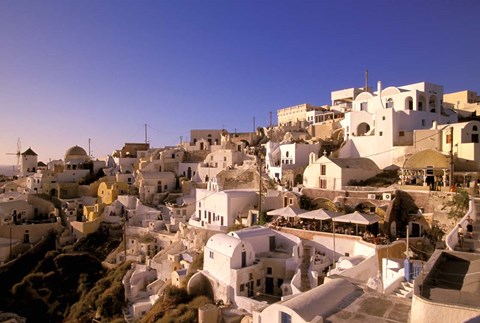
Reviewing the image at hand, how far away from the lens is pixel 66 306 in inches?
1062

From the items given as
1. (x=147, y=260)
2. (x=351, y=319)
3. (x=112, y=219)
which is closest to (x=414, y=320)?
(x=351, y=319)

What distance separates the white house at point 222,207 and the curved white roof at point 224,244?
5727 mm

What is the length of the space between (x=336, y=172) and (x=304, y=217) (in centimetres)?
531

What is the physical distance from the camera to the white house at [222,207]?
2494cm

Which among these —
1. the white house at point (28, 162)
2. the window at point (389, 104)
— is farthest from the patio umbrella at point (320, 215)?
the white house at point (28, 162)

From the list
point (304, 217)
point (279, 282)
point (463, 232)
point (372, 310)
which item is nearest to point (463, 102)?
point (304, 217)

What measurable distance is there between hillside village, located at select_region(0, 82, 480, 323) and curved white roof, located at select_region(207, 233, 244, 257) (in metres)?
0.07

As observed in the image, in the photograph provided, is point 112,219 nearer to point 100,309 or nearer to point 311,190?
point 100,309

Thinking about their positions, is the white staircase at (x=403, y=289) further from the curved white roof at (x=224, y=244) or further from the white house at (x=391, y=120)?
the white house at (x=391, y=120)

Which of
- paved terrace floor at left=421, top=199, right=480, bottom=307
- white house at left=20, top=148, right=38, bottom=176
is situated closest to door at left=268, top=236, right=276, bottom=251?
paved terrace floor at left=421, top=199, right=480, bottom=307

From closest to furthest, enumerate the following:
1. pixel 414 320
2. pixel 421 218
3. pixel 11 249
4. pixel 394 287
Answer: pixel 414 320
pixel 394 287
pixel 421 218
pixel 11 249

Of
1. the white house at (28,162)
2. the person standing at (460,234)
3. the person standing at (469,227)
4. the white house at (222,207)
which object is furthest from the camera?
the white house at (28,162)

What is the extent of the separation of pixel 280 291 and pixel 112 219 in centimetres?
2047

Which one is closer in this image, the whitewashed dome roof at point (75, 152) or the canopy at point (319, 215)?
the canopy at point (319, 215)
